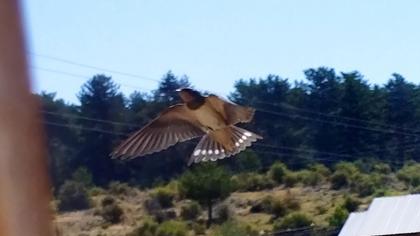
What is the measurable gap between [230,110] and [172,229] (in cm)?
1140

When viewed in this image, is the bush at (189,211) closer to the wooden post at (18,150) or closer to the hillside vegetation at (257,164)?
the hillside vegetation at (257,164)

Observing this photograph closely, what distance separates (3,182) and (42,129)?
75mm

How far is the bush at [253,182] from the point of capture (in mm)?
17798

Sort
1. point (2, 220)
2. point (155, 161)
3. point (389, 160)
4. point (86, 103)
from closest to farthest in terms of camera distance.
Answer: point (2, 220) < point (86, 103) < point (155, 161) < point (389, 160)

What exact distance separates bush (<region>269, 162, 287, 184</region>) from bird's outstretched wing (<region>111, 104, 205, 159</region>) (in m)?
15.7

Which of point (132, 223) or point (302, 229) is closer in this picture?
point (132, 223)

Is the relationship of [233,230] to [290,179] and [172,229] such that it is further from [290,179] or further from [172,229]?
[290,179]

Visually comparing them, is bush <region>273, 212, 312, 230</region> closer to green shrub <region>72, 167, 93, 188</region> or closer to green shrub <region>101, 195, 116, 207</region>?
green shrub <region>101, 195, 116, 207</region>

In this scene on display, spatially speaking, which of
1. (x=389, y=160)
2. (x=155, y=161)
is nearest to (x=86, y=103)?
(x=155, y=161)

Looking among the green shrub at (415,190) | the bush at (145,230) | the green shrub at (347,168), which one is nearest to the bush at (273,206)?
the green shrub at (415,190)

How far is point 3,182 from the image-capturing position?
0.95 meters

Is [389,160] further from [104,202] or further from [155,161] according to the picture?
[104,202]

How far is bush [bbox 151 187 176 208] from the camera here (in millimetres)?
16938

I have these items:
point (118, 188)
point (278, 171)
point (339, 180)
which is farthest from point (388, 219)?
point (339, 180)
